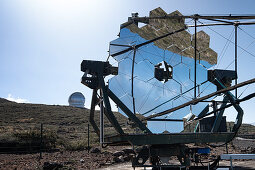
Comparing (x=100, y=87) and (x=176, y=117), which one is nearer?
(x=100, y=87)

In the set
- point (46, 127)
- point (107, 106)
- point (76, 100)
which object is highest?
point (76, 100)

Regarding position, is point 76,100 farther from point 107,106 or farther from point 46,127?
point 107,106

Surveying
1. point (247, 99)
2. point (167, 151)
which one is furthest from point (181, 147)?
point (247, 99)

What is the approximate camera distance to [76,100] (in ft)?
247

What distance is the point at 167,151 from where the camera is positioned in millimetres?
9430

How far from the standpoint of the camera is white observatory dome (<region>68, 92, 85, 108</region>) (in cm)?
7502

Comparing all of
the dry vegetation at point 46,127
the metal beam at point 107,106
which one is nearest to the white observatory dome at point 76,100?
the dry vegetation at point 46,127

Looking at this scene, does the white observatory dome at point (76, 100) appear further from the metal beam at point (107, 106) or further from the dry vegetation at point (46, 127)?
the metal beam at point (107, 106)

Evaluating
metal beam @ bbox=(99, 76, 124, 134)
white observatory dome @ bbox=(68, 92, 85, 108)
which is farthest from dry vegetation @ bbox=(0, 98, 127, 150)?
metal beam @ bbox=(99, 76, 124, 134)

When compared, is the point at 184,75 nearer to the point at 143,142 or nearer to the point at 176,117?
the point at 176,117

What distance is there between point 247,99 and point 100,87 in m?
5.46

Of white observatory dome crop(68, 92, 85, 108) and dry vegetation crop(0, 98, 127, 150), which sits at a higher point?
white observatory dome crop(68, 92, 85, 108)

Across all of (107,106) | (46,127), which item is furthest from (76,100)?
(107,106)

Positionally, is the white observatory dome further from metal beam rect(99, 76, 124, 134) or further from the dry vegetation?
metal beam rect(99, 76, 124, 134)
